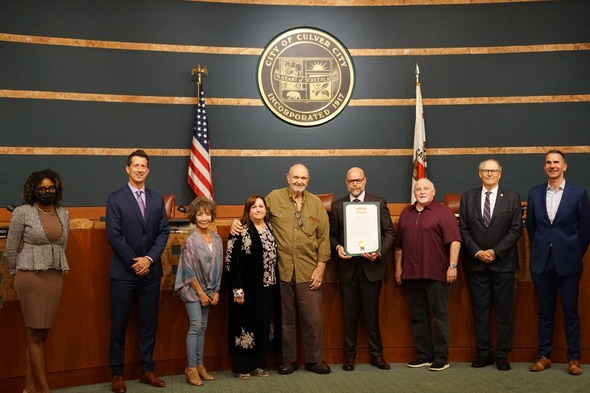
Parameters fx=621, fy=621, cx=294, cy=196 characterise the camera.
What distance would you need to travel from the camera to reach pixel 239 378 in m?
4.58

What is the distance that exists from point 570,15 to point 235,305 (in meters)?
5.48

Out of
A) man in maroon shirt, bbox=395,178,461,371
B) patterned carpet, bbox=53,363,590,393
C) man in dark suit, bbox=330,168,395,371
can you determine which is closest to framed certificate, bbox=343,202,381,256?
man in dark suit, bbox=330,168,395,371

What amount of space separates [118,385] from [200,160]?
3.24m

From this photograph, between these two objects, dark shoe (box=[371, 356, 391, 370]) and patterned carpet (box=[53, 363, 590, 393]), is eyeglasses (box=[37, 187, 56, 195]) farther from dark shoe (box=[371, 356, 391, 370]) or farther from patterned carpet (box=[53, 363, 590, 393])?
dark shoe (box=[371, 356, 391, 370])

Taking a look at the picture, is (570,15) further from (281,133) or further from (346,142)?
(281,133)

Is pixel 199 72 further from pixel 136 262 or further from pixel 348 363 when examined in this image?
pixel 348 363

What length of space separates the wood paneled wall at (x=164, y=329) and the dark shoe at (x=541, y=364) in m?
0.26

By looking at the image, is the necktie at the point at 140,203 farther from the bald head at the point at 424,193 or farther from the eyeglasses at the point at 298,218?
the bald head at the point at 424,193

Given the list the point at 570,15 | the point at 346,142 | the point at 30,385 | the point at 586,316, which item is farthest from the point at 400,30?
the point at 30,385

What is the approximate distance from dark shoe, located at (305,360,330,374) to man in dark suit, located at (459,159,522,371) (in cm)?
118

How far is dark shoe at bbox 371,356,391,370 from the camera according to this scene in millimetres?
4840

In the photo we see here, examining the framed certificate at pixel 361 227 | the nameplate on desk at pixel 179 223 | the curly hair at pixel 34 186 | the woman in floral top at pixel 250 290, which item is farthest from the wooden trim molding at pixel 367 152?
the curly hair at pixel 34 186

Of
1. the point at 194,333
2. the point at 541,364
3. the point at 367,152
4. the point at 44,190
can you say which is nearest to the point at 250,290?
the point at 194,333

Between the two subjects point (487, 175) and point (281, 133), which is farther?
point (281, 133)
